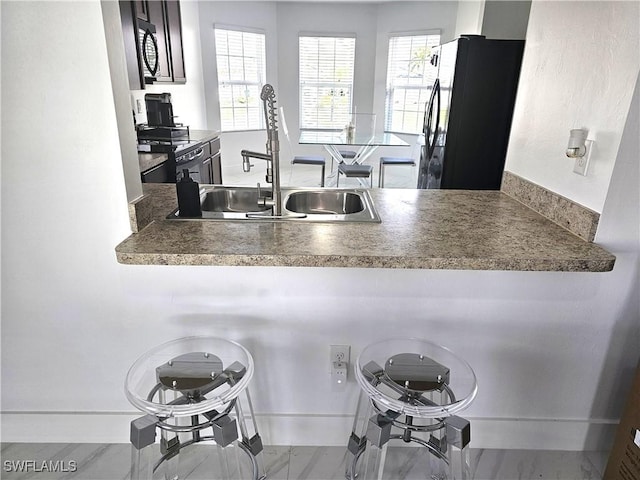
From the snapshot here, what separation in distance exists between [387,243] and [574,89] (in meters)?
0.88

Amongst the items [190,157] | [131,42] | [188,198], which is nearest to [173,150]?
[190,157]

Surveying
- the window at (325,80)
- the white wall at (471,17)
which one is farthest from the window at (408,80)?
the white wall at (471,17)

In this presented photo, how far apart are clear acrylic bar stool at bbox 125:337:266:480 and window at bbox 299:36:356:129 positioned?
6.26 metres

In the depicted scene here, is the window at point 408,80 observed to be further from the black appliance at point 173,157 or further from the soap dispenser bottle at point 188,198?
the soap dispenser bottle at point 188,198

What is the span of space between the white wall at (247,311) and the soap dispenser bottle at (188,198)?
0.77ft

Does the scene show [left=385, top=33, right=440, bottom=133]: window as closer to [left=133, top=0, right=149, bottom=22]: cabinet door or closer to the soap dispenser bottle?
[left=133, top=0, right=149, bottom=22]: cabinet door

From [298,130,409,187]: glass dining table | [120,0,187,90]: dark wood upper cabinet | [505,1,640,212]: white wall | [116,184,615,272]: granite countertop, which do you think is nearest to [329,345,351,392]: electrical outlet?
[116,184,615,272]: granite countertop

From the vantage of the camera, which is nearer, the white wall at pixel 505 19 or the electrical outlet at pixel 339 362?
the electrical outlet at pixel 339 362

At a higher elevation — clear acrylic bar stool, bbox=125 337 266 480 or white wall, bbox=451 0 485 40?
white wall, bbox=451 0 485 40

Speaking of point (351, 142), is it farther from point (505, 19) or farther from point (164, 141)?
point (164, 141)

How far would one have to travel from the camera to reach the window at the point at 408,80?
616 centimetres

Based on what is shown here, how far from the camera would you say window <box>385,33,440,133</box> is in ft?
20.2

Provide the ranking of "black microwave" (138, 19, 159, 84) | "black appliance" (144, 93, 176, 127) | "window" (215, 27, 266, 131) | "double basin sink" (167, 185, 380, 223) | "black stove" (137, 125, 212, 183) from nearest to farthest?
"double basin sink" (167, 185, 380, 223), "black stove" (137, 125, 212, 183), "black microwave" (138, 19, 159, 84), "black appliance" (144, 93, 176, 127), "window" (215, 27, 266, 131)

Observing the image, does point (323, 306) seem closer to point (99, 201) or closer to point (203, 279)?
point (203, 279)
